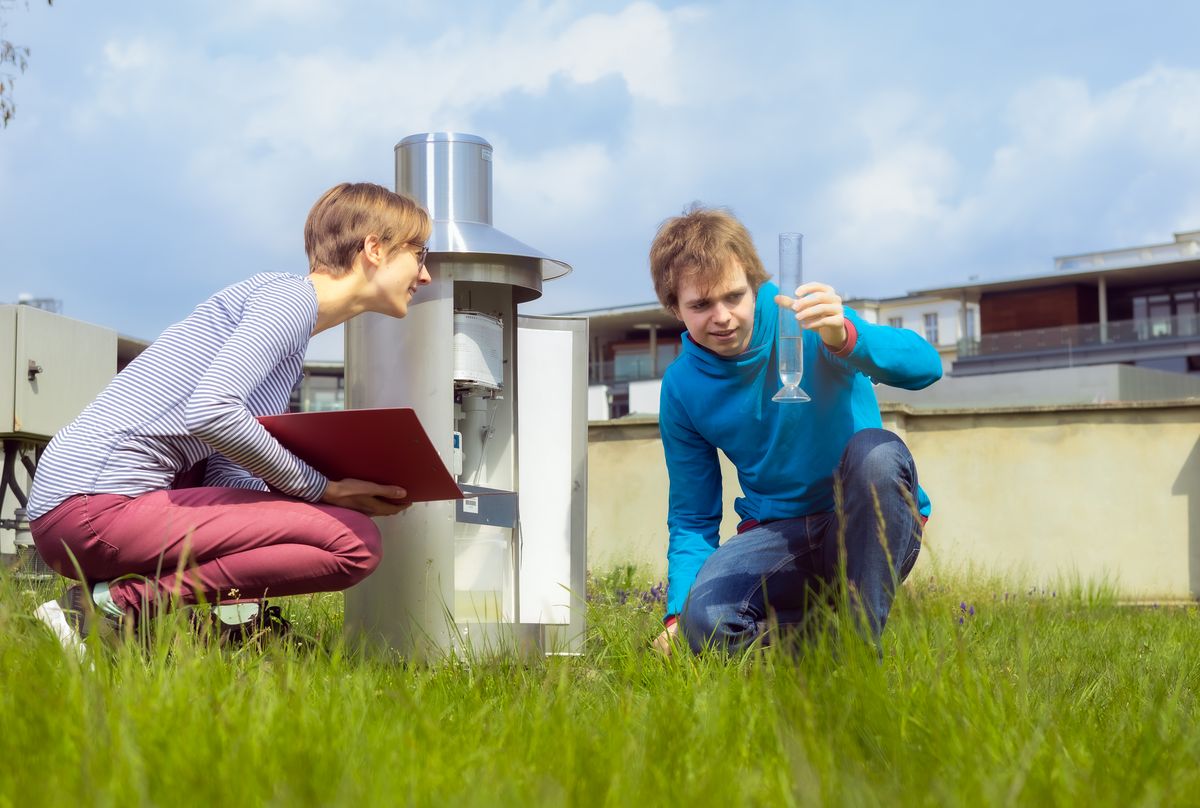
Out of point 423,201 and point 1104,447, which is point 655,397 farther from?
point 423,201

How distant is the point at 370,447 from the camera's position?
10.2 feet

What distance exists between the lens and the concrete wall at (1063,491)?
1010cm

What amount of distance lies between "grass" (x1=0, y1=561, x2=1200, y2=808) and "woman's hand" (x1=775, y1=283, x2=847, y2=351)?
78 cm

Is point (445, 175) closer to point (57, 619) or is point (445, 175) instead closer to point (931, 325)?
point (57, 619)

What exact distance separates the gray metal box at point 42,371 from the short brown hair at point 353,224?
18.0 feet

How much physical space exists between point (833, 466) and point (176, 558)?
72.2 inches

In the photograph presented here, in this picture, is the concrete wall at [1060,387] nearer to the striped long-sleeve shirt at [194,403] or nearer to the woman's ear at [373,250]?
the woman's ear at [373,250]

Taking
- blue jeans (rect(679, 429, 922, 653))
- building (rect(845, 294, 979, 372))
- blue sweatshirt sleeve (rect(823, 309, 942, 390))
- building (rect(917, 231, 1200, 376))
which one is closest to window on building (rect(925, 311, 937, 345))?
building (rect(845, 294, 979, 372))

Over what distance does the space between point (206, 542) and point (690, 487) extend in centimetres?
151

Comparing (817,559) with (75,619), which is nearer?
(75,619)

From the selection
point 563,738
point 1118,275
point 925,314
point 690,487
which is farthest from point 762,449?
point 925,314

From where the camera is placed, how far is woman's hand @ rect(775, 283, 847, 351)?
117 inches

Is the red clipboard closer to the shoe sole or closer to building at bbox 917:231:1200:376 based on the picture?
the shoe sole

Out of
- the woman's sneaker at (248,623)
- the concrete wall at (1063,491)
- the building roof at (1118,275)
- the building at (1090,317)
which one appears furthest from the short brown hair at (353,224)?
the building roof at (1118,275)
